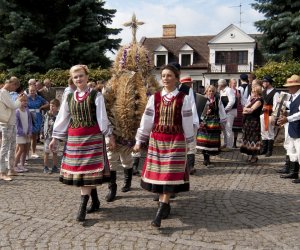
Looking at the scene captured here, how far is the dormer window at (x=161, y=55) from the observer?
4131 centimetres

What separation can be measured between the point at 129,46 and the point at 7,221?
10.2 ft

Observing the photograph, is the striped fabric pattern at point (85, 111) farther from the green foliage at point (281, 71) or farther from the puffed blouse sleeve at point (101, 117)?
the green foliage at point (281, 71)

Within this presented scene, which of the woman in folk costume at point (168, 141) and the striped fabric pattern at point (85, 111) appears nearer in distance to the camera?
the woman in folk costume at point (168, 141)

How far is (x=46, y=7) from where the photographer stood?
18234 mm

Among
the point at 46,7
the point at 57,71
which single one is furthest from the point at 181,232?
the point at 46,7

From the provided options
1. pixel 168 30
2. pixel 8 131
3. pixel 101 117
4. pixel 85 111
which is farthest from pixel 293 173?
pixel 168 30

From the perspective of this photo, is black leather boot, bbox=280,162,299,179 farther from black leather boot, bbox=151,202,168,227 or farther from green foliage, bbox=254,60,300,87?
green foliage, bbox=254,60,300,87

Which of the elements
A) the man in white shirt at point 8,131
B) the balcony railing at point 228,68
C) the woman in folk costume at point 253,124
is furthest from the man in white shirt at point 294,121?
the balcony railing at point 228,68

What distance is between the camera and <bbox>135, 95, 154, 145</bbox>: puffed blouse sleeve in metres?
5.05

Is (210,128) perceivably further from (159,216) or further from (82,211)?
(82,211)

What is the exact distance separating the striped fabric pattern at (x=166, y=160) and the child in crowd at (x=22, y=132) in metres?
4.13

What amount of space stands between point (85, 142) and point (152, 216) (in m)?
1.35

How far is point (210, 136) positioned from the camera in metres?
8.77

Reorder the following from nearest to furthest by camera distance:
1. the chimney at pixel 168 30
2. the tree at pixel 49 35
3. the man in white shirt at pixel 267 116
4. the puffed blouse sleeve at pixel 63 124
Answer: the puffed blouse sleeve at pixel 63 124
the man in white shirt at pixel 267 116
the tree at pixel 49 35
the chimney at pixel 168 30
